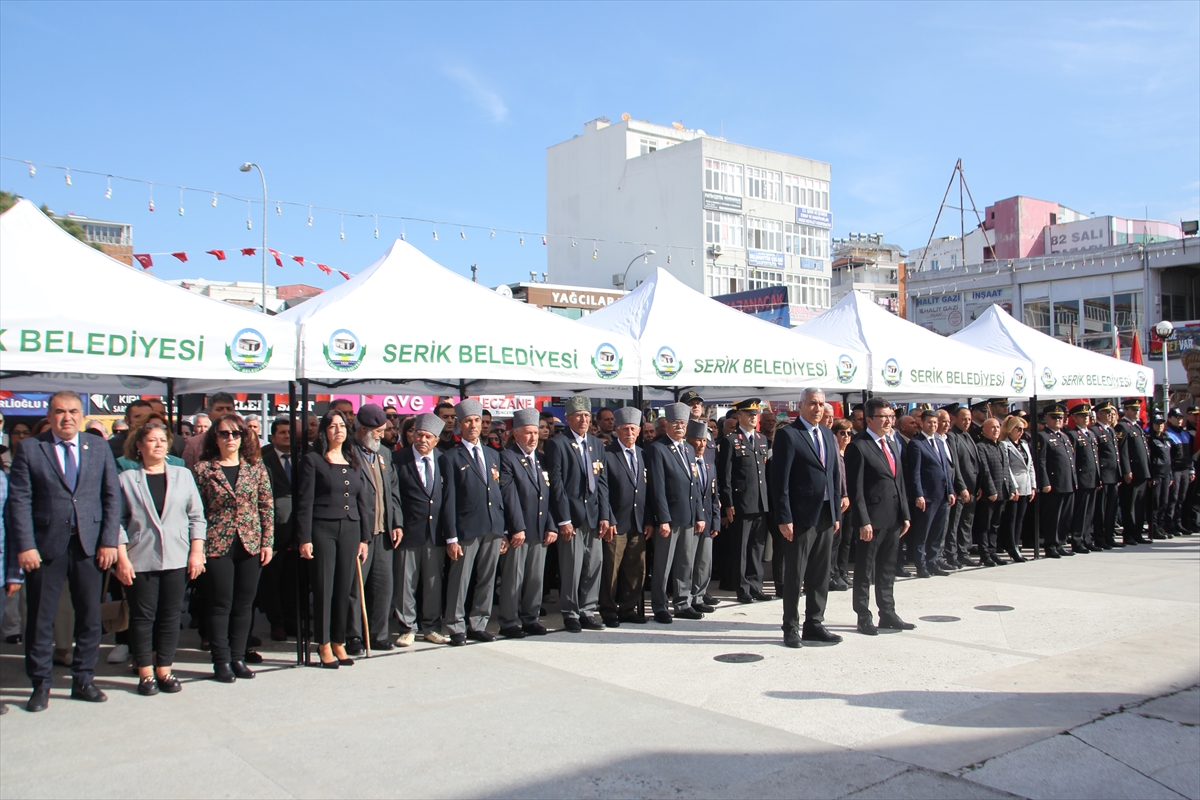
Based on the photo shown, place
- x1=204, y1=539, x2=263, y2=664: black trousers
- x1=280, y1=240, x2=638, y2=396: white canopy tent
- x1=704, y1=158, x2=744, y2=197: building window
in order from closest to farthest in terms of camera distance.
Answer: x1=204, y1=539, x2=263, y2=664: black trousers < x1=280, y1=240, x2=638, y2=396: white canopy tent < x1=704, y1=158, x2=744, y2=197: building window

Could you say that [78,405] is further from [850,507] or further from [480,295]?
[850,507]

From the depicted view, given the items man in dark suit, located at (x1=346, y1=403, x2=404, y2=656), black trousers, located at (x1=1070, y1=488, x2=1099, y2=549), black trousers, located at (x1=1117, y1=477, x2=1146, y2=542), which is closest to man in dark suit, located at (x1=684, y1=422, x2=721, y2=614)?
man in dark suit, located at (x1=346, y1=403, x2=404, y2=656)

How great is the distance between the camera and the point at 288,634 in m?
8.02

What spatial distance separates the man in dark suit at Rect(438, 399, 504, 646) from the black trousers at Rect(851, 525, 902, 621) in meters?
3.08

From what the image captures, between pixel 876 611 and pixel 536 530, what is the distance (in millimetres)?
3467

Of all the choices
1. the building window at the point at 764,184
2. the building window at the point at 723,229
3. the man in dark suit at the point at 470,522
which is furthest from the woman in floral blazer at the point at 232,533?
the building window at the point at 764,184

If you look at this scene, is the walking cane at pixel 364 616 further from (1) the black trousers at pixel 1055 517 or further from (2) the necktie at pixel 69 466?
(1) the black trousers at pixel 1055 517

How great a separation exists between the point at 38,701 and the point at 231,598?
126 cm

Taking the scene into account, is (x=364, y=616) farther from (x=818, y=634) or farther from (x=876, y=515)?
(x=876, y=515)

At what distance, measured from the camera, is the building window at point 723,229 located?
6341cm

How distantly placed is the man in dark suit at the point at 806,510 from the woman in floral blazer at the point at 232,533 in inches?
158

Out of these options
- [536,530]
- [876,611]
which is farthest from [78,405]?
[876,611]

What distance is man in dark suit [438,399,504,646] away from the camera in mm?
7520

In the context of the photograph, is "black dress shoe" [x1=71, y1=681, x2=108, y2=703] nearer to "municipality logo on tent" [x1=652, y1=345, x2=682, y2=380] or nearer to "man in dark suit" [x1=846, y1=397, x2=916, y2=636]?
"municipality logo on tent" [x1=652, y1=345, x2=682, y2=380]
